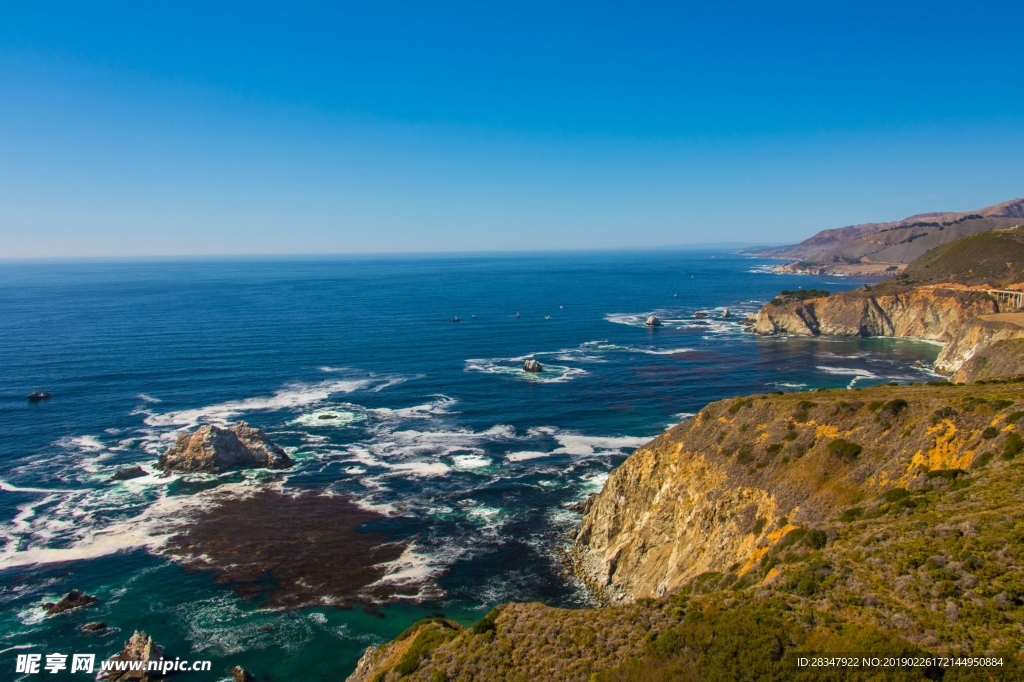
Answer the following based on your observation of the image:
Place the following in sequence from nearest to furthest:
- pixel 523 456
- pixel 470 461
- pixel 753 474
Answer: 1. pixel 753 474
2. pixel 470 461
3. pixel 523 456

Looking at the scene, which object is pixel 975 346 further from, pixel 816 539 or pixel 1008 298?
pixel 816 539

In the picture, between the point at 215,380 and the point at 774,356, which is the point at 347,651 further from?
the point at 774,356

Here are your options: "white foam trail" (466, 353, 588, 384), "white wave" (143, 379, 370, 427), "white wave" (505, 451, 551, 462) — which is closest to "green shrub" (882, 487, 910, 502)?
"white wave" (505, 451, 551, 462)

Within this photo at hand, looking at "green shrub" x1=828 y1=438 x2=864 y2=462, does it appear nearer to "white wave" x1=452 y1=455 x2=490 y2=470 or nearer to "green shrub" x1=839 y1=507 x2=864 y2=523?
"green shrub" x1=839 y1=507 x2=864 y2=523

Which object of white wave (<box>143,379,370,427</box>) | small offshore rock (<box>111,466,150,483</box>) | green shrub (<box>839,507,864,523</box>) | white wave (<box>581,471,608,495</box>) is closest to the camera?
green shrub (<box>839,507,864,523</box>)

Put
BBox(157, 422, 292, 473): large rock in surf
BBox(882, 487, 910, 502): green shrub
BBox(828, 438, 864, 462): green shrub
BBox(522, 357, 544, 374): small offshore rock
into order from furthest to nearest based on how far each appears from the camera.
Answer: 1. BBox(522, 357, 544, 374): small offshore rock
2. BBox(157, 422, 292, 473): large rock in surf
3. BBox(828, 438, 864, 462): green shrub
4. BBox(882, 487, 910, 502): green shrub

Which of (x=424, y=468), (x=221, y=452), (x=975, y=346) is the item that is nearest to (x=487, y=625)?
(x=424, y=468)

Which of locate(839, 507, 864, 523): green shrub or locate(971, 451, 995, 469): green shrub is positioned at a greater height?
locate(971, 451, 995, 469): green shrub
